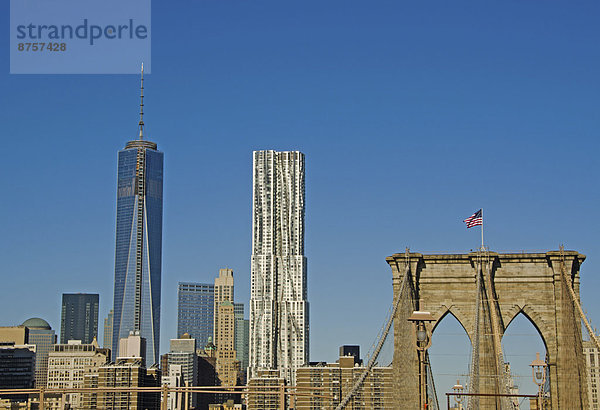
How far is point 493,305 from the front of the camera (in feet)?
240

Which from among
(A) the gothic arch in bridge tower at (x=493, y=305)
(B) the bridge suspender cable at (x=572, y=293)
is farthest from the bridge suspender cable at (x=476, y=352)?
(B) the bridge suspender cable at (x=572, y=293)

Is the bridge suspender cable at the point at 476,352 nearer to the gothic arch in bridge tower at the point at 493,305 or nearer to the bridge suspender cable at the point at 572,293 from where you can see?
the gothic arch in bridge tower at the point at 493,305

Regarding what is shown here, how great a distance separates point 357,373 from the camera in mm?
181500

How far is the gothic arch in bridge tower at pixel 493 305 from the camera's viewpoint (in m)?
72.2

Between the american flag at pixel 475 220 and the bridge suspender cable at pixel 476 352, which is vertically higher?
the american flag at pixel 475 220

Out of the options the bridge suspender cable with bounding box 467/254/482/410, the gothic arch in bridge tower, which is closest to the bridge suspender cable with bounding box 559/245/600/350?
the gothic arch in bridge tower

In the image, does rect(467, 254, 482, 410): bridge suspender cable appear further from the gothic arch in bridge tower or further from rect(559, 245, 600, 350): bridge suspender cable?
rect(559, 245, 600, 350): bridge suspender cable

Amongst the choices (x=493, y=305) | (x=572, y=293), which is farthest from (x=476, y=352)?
(x=572, y=293)

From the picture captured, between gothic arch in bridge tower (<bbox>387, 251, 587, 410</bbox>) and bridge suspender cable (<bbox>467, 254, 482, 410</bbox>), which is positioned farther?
gothic arch in bridge tower (<bbox>387, 251, 587, 410</bbox>)

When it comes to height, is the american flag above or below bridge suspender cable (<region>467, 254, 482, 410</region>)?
above

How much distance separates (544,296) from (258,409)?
126864 millimetres

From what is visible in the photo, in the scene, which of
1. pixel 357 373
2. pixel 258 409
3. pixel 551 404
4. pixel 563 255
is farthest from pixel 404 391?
pixel 258 409

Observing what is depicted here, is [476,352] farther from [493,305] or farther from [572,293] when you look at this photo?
[572,293]

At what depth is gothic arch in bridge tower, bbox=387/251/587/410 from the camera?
237ft
